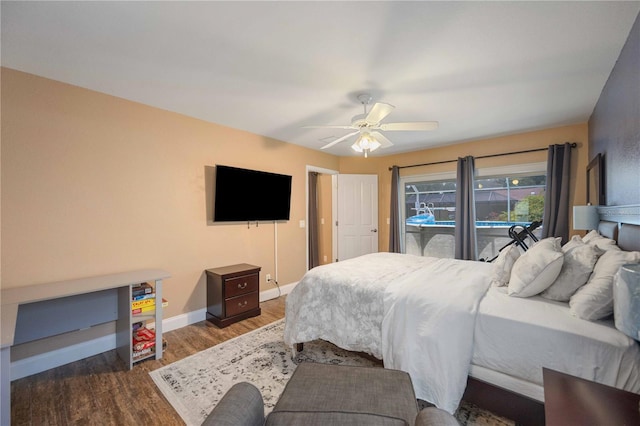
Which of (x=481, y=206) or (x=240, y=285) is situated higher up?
(x=481, y=206)

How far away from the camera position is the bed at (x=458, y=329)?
1424 millimetres

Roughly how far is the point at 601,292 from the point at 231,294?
3.24 metres

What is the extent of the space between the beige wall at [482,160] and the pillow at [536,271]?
96.0 inches

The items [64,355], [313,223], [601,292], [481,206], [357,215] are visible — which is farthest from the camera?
[313,223]

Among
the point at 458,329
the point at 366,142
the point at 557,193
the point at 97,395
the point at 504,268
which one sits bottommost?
the point at 97,395

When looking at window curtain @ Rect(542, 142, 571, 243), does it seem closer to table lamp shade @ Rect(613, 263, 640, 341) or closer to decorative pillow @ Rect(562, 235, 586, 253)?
decorative pillow @ Rect(562, 235, 586, 253)

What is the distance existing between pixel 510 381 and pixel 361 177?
421 cm

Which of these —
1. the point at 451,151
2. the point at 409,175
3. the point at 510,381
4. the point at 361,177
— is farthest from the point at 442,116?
the point at 510,381

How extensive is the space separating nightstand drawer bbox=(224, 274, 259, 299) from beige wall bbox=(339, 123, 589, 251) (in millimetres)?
2915

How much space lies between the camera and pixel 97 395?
79.9 inches

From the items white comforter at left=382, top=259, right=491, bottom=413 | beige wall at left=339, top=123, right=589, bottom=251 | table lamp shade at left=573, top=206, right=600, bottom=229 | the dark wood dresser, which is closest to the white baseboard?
the dark wood dresser

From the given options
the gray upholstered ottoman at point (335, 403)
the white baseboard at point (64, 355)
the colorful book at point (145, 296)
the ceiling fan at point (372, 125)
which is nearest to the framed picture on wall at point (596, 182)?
the ceiling fan at point (372, 125)

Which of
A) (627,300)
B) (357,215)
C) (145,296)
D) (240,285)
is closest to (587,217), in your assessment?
(627,300)

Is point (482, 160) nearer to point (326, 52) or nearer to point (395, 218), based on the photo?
point (395, 218)
